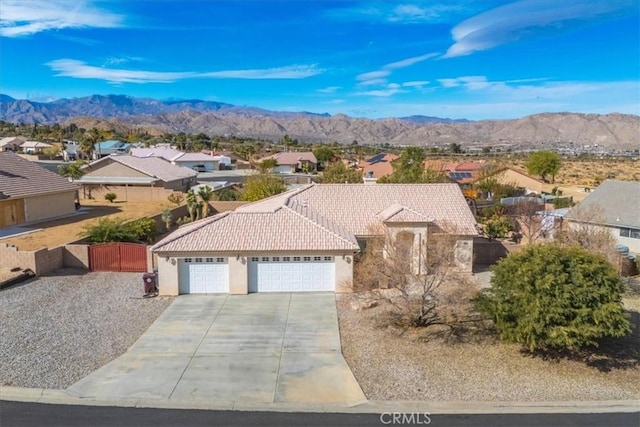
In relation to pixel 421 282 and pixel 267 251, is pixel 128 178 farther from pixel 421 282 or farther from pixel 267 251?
pixel 421 282

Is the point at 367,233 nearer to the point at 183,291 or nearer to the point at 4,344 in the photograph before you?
the point at 183,291

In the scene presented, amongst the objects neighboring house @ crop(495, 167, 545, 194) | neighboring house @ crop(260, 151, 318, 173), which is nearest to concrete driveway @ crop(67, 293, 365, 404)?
neighboring house @ crop(495, 167, 545, 194)

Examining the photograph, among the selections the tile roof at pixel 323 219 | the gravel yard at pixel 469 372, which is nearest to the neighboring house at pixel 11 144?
the tile roof at pixel 323 219

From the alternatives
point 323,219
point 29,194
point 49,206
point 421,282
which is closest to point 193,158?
point 49,206

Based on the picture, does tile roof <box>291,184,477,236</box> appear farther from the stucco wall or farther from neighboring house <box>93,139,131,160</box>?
neighboring house <box>93,139,131,160</box>

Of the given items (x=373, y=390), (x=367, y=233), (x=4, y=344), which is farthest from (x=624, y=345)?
(x=4, y=344)

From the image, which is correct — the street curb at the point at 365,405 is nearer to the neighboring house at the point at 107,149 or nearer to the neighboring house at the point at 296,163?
the neighboring house at the point at 296,163
